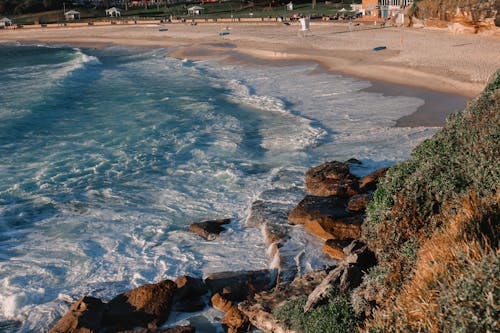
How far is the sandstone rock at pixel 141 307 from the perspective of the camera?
9016 millimetres

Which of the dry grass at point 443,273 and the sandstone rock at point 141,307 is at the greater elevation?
the dry grass at point 443,273

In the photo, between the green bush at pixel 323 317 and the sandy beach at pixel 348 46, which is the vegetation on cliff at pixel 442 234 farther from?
the sandy beach at pixel 348 46

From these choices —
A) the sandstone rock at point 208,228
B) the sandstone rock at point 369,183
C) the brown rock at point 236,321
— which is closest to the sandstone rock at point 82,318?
the brown rock at point 236,321

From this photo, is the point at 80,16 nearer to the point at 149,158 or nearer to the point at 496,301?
the point at 149,158

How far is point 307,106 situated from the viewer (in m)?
25.4

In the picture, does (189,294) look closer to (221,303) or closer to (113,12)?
(221,303)

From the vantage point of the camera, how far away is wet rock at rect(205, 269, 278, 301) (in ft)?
31.5

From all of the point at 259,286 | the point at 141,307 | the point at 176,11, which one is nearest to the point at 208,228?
the point at 259,286

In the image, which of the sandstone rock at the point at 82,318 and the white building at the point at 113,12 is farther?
the white building at the point at 113,12

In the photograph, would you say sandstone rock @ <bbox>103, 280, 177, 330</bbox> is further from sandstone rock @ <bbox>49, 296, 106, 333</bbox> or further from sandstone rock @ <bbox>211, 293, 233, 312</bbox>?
sandstone rock @ <bbox>211, 293, 233, 312</bbox>

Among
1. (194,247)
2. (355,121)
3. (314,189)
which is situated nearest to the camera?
(194,247)

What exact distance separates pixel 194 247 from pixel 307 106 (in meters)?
14.9

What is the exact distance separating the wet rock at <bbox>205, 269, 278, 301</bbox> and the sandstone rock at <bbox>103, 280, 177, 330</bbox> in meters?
0.84

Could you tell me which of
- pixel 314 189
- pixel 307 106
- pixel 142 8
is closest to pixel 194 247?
pixel 314 189
